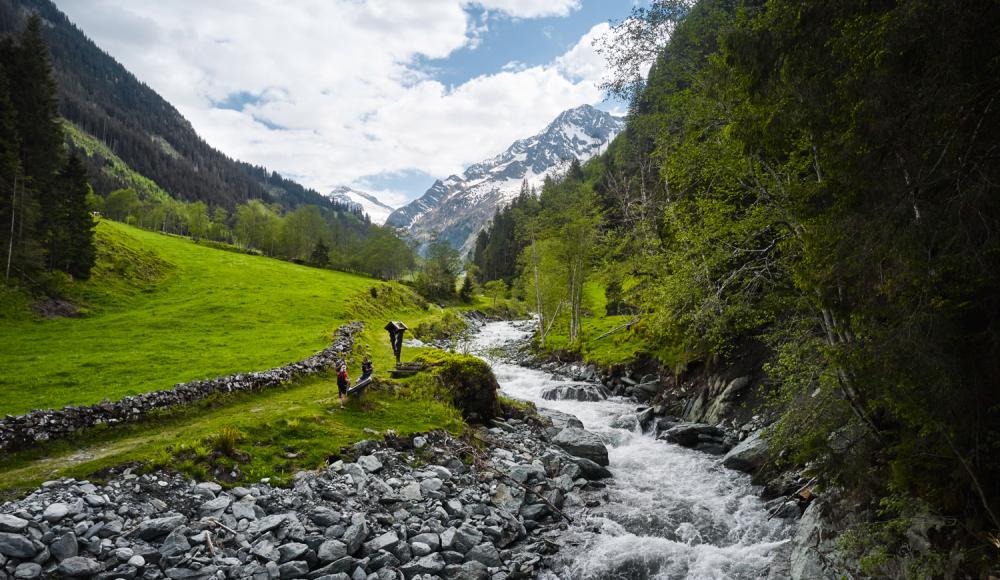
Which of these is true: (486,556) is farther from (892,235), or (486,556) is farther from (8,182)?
(8,182)

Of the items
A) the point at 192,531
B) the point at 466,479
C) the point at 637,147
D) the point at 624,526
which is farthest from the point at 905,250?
the point at 637,147

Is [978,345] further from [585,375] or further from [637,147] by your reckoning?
[637,147]

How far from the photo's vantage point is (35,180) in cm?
3728

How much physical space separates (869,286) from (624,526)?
345 inches

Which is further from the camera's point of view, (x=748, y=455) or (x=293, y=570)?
(x=748, y=455)

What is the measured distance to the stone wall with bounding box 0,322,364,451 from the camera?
12.5 meters

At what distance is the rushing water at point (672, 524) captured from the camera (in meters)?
10.6

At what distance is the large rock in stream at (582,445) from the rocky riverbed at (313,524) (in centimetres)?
234

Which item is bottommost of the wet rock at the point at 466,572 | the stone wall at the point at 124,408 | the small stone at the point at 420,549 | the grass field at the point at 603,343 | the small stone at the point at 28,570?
the wet rock at the point at 466,572

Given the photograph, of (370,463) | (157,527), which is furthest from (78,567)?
(370,463)

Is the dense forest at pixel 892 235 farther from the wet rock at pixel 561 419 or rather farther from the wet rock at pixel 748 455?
the wet rock at pixel 561 419

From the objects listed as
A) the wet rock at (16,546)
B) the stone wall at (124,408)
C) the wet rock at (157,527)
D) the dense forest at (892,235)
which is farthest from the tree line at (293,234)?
the dense forest at (892,235)

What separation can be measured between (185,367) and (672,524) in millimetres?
22645

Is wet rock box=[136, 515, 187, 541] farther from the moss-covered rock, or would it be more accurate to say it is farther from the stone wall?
the moss-covered rock
